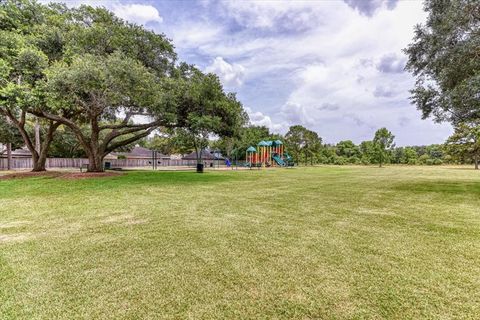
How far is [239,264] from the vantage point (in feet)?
10.8

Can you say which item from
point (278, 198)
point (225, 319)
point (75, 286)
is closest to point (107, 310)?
point (75, 286)

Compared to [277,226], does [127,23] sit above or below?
above

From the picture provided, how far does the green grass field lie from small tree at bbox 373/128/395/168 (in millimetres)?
40651

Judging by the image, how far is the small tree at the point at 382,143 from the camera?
4247 cm

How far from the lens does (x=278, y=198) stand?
27.5ft

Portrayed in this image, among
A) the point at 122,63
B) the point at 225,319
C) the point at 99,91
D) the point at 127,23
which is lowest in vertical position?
the point at 225,319

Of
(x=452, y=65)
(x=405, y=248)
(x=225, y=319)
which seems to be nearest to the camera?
(x=225, y=319)

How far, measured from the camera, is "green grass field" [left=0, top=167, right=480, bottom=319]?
2.37 m

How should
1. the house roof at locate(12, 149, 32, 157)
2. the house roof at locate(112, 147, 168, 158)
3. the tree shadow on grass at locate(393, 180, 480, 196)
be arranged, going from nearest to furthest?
the tree shadow on grass at locate(393, 180, 480, 196) → the house roof at locate(12, 149, 32, 157) → the house roof at locate(112, 147, 168, 158)

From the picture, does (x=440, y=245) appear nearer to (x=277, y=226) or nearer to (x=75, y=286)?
(x=277, y=226)

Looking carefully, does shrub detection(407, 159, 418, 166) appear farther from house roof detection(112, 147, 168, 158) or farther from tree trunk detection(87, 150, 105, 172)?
tree trunk detection(87, 150, 105, 172)

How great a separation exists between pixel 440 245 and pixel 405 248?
2.05ft

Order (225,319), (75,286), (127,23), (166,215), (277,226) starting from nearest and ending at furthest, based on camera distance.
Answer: (225,319), (75,286), (277,226), (166,215), (127,23)

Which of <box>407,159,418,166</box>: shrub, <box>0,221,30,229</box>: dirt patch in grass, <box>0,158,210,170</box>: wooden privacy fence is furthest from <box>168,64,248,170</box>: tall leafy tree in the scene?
<box>407,159,418,166</box>: shrub
